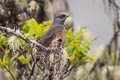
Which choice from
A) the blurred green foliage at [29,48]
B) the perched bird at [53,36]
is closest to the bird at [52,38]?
the perched bird at [53,36]

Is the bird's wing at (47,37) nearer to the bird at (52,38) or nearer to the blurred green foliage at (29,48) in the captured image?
the bird at (52,38)

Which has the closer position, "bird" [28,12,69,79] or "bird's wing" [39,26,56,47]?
"bird" [28,12,69,79]

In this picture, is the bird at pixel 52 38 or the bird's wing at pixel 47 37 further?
the bird's wing at pixel 47 37

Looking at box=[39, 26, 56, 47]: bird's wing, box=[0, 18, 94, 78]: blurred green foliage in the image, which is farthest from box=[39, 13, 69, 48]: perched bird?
box=[0, 18, 94, 78]: blurred green foliage

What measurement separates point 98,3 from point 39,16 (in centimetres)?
92

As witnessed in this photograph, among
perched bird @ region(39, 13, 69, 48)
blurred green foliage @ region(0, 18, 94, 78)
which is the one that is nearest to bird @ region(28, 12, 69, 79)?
perched bird @ region(39, 13, 69, 48)

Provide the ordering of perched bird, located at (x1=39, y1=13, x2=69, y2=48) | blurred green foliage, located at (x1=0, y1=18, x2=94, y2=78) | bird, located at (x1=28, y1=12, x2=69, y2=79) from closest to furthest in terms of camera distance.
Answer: bird, located at (x1=28, y1=12, x2=69, y2=79) < perched bird, located at (x1=39, y1=13, x2=69, y2=48) < blurred green foliage, located at (x1=0, y1=18, x2=94, y2=78)

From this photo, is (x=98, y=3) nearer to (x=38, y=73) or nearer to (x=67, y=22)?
(x=67, y=22)

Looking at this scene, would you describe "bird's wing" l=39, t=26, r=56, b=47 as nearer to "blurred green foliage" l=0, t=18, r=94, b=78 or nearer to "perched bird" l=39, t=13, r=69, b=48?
"perched bird" l=39, t=13, r=69, b=48

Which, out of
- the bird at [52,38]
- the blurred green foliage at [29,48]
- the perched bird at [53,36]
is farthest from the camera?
the blurred green foliage at [29,48]

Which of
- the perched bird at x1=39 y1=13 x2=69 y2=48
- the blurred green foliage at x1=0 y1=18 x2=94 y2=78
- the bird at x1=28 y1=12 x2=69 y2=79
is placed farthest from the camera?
the blurred green foliage at x1=0 y1=18 x2=94 y2=78

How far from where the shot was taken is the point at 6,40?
675 cm

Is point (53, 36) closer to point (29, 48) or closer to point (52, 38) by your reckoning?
point (52, 38)

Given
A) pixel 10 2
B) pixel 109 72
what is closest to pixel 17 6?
pixel 10 2
